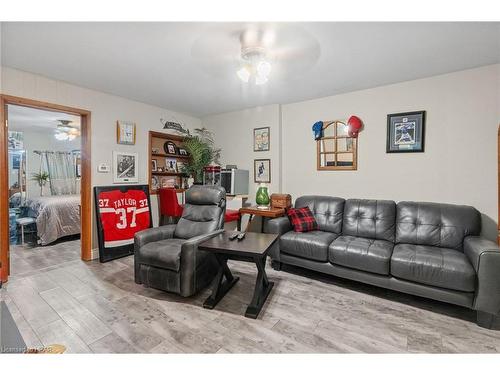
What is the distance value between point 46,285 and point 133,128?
7.92ft

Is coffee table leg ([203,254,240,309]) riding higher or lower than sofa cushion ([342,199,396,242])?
lower

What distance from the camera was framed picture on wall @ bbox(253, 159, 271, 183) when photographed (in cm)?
408

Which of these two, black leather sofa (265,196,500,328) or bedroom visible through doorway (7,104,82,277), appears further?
bedroom visible through doorway (7,104,82,277)

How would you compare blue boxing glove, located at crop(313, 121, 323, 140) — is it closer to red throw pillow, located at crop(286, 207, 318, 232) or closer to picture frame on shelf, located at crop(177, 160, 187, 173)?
red throw pillow, located at crop(286, 207, 318, 232)

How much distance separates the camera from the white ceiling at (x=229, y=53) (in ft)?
6.24

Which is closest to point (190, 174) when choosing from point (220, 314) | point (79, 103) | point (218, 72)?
point (79, 103)

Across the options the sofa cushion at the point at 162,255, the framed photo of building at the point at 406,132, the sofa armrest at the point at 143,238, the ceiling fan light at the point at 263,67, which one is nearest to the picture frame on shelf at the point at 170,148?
the sofa armrest at the point at 143,238

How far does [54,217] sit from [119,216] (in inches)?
64.1

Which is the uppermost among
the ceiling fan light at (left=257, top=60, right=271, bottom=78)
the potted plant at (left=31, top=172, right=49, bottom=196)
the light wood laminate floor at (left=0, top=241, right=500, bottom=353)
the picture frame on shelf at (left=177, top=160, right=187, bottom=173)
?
the ceiling fan light at (left=257, top=60, right=271, bottom=78)

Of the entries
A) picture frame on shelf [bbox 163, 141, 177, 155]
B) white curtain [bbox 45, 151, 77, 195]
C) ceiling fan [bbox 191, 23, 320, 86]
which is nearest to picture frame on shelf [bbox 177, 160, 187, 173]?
picture frame on shelf [bbox 163, 141, 177, 155]

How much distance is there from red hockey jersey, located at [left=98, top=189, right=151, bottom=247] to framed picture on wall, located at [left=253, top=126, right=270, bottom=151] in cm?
210

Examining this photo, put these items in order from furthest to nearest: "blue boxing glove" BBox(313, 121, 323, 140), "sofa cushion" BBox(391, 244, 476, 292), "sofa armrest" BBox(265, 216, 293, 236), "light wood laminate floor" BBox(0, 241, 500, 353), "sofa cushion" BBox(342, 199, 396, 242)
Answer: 1. "blue boxing glove" BBox(313, 121, 323, 140)
2. "sofa armrest" BBox(265, 216, 293, 236)
3. "sofa cushion" BBox(342, 199, 396, 242)
4. "sofa cushion" BBox(391, 244, 476, 292)
5. "light wood laminate floor" BBox(0, 241, 500, 353)

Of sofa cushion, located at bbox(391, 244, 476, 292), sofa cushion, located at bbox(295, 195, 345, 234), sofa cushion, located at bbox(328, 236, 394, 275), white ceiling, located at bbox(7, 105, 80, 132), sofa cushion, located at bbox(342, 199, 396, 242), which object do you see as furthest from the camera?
white ceiling, located at bbox(7, 105, 80, 132)

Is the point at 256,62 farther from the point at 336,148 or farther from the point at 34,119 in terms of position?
the point at 34,119
